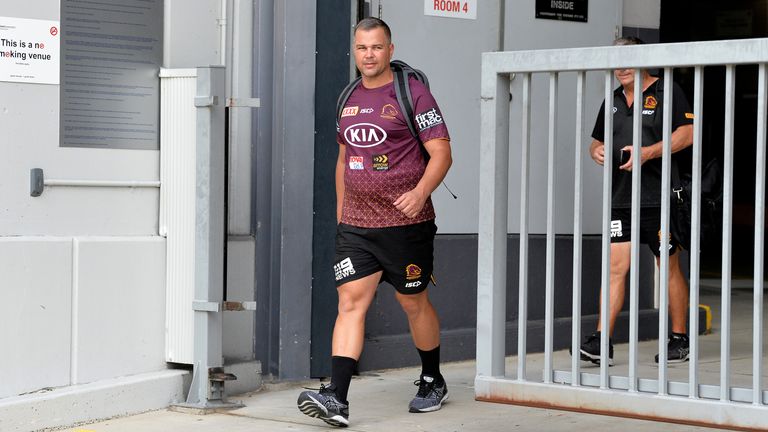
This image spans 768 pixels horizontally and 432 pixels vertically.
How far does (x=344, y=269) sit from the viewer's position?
5910mm

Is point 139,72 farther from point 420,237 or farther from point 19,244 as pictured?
point 420,237

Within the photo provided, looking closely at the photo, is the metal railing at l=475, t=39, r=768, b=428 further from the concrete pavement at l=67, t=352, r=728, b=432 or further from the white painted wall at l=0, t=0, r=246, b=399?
the white painted wall at l=0, t=0, r=246, b=399

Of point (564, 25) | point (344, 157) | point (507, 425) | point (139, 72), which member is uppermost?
point (564, 25)

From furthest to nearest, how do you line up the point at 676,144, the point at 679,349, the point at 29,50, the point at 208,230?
the point at 679,349
the point at 676,144
the point at 208,230
the point at 29,50

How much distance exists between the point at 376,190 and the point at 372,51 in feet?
2.03

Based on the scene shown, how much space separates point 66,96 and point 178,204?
772mm

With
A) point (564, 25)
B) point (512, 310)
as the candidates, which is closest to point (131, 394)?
point (512, 310)

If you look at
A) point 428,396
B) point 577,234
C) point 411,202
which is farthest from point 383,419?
point 577,234

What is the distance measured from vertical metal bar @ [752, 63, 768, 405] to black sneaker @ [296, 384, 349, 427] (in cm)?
258

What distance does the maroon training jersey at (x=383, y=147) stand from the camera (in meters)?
5.81

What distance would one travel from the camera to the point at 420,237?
5.97 metres

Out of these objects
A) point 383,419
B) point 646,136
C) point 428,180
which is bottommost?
point 383,419

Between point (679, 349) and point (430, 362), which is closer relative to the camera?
point (430, 362)

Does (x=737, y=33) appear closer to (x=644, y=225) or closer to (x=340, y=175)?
(x=644, y=225)
